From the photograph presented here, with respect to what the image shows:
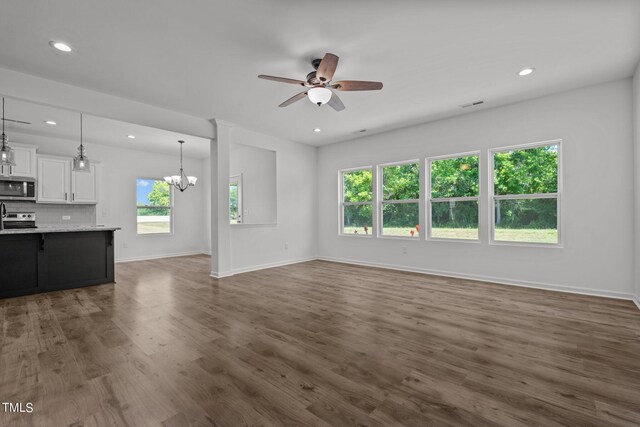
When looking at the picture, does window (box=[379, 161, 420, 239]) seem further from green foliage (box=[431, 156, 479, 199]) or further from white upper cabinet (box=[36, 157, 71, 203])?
white upper cabinet (box=[36, 157, 71, 203])

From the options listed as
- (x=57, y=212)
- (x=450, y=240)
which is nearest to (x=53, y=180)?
(x=57, y=212)

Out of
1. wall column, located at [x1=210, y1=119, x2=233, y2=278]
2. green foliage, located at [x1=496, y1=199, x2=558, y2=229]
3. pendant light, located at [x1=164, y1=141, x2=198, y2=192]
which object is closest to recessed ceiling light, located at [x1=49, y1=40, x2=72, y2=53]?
wall column, located at [x1=210, y1=119, x2=233, y2=278]

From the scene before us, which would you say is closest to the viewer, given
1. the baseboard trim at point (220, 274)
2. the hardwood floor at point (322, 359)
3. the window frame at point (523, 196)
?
the hardwood floor at point (322, 359)

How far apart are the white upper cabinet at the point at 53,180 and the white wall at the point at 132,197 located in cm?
43

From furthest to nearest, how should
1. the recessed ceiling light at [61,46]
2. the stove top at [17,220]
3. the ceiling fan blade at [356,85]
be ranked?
the stove top at [17,220] → the ceiling fan blade at [356,85] → the recessed ceiling light at [61,46]

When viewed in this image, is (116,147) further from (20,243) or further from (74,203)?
(20,243)

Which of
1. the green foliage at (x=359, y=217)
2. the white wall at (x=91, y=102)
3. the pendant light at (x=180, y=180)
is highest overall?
the white wall at (x=91, y=102)

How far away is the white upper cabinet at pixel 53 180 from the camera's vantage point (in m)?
5.80

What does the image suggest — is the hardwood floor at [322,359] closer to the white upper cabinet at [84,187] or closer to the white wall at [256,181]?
the white upper cabinet at [84,187]

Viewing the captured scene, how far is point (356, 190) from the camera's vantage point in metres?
6.71

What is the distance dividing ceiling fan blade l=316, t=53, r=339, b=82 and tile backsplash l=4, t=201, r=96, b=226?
659 centimetres

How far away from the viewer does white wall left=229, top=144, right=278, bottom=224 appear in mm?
6699

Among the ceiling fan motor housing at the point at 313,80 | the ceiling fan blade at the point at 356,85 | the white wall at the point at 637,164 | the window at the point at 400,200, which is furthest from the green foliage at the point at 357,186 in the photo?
the white wall at the point at 637,164

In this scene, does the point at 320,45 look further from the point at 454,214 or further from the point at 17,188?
the point at 17,188
